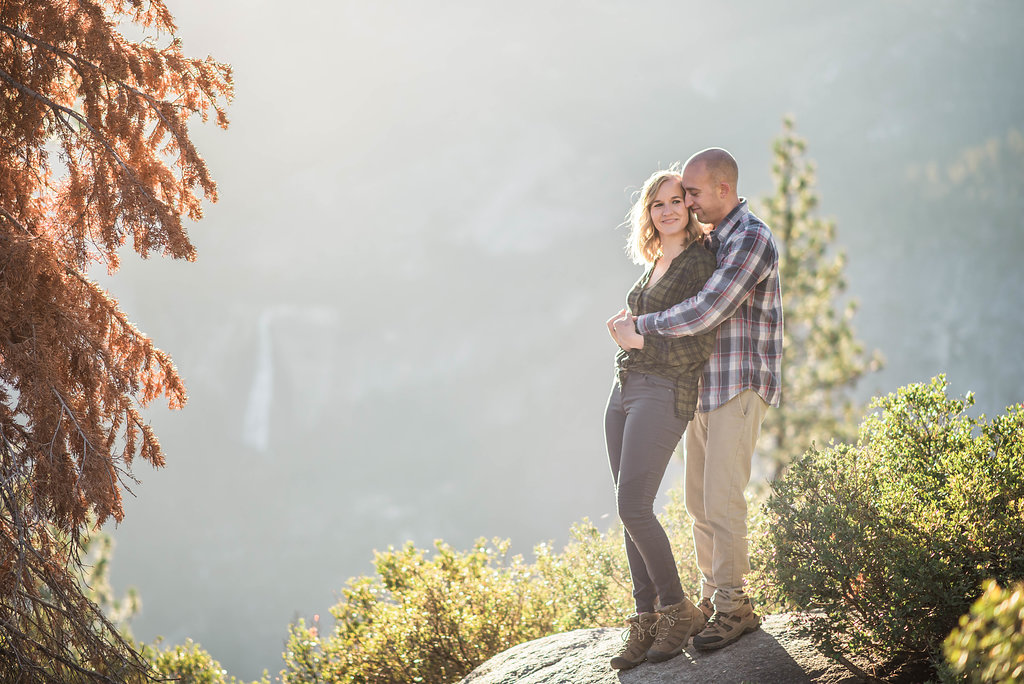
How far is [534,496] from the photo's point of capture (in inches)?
2805

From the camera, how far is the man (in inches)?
120

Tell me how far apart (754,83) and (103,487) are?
107m

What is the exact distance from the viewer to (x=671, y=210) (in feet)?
10.7

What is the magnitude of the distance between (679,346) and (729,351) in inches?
8.5

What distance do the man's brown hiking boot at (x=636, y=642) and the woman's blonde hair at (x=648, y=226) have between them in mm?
1519

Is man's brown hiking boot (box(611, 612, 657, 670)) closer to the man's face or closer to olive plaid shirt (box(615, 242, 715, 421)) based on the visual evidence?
olive plaid shirt (box(615, 242, 715, 421))

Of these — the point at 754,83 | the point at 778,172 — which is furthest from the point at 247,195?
the point at 778,172

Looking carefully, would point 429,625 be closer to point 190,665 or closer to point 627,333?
point 190,665

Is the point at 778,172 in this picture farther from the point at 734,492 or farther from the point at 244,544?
the point at 244,544

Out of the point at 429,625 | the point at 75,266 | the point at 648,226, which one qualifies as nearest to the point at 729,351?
the point at 648,226

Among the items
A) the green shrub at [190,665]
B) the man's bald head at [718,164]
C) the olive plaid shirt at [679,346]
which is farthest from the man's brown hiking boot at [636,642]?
the green shrub at [190,665]

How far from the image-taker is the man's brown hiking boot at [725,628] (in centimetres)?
303

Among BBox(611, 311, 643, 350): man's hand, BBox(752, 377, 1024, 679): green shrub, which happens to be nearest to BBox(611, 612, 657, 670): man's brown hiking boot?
BBox(752, 377, 1024, 679): green shrub

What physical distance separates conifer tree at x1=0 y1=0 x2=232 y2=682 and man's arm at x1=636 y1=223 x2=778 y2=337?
2116 mm
